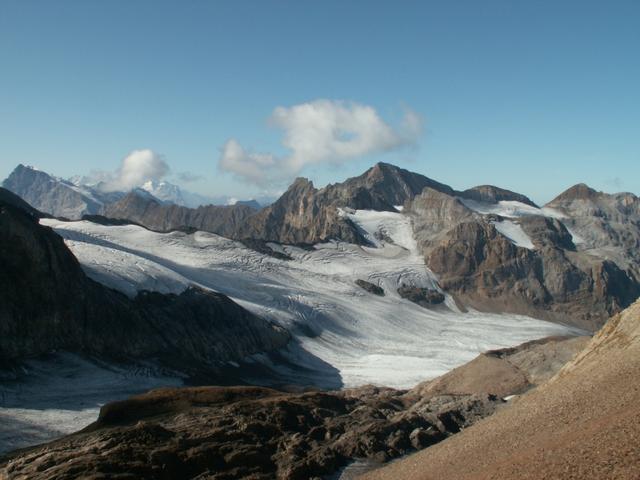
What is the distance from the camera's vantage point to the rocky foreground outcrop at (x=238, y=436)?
28.7 metres

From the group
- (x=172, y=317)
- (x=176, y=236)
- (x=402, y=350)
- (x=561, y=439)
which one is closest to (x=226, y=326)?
(x=172, y=317)

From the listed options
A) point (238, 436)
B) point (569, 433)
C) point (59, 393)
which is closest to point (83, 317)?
point (59, 393)

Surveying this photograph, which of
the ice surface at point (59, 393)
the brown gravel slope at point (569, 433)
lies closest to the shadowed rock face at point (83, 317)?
the ice surface at point (59, 393)

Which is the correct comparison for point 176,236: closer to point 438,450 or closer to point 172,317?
point 172,317

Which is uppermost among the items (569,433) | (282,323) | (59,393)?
(569,433)

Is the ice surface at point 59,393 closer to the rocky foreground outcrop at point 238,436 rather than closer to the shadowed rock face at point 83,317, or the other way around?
the shadowed rock face at point 83,317

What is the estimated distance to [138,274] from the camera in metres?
104

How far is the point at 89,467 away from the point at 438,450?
15.4 meters

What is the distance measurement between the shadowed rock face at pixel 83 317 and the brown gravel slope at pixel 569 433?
49.5 meters

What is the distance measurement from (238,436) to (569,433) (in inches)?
647

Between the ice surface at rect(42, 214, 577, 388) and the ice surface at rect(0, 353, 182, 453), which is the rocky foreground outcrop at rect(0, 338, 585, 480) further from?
the ice surface at rect(42, 214, 577, 388)

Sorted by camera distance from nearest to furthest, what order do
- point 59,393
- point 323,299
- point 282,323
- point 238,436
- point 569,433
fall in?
1. point 569,433
2. point 238,436
3. point 59,393
4. point 282,323
5. point 323,299

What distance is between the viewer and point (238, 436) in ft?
112

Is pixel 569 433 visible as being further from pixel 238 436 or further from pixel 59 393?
pixel 59 393
